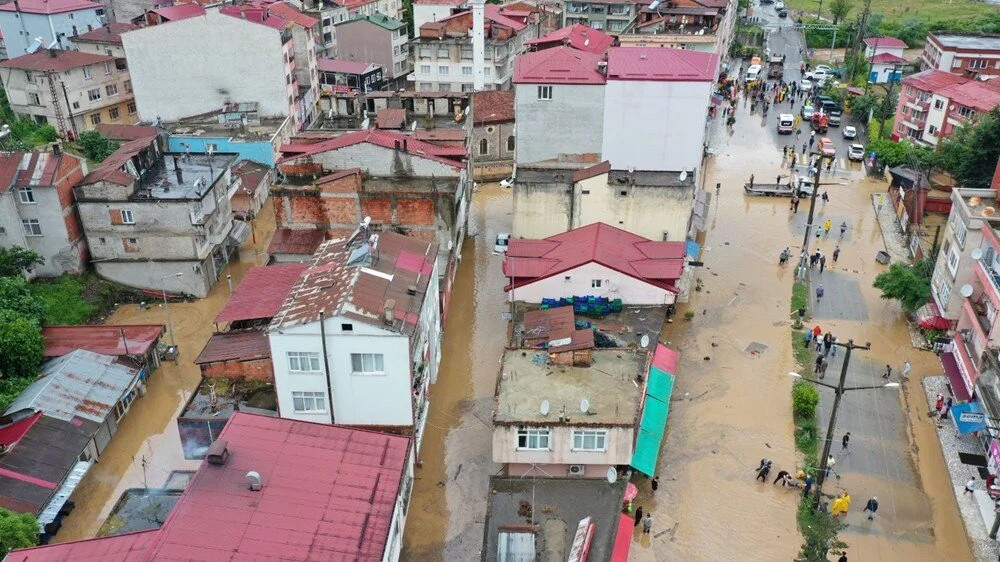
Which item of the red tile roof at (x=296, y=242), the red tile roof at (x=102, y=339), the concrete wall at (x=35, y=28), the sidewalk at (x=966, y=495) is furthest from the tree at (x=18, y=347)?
the concrete wall at (x=35, y=28)

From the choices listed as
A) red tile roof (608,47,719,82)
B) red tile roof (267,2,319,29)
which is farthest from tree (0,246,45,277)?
red tile roof (267,2,319,29)

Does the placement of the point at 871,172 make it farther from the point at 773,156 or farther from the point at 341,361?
the point at 341,361

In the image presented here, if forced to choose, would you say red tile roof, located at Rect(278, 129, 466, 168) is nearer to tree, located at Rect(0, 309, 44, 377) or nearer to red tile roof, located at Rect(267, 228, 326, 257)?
red tile roof, located at Rect(267, 228, 326, 257)

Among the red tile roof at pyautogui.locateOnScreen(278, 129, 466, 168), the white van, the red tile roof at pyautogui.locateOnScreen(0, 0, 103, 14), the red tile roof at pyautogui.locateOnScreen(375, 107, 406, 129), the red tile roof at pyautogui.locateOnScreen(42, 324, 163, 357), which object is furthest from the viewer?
the white van

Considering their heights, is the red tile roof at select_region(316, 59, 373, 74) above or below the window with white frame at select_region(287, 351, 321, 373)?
above

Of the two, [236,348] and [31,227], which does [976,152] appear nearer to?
[236,348]

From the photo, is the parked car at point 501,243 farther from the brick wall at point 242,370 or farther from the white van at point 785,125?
the white van at point 785,125

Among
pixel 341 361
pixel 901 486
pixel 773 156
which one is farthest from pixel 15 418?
pixel 773 156
